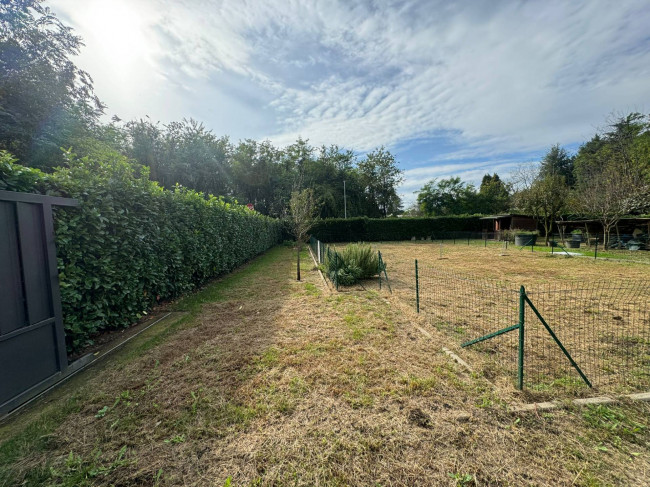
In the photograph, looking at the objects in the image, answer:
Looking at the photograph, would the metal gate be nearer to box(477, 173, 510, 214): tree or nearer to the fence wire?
the fence wire

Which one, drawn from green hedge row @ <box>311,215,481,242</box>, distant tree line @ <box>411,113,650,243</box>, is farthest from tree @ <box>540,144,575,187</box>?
green hedge row @ <box>311,215,481,242</box>

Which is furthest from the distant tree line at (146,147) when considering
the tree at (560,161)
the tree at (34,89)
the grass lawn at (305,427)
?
the tree at (560,161)

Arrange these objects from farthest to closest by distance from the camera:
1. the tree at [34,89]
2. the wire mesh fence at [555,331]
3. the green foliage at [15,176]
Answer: the tree at [34,89], the wire mesh fence at [555,331], the green foliage at [15,176]

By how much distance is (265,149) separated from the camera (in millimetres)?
30672

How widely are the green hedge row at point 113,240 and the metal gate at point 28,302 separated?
8.5 inches

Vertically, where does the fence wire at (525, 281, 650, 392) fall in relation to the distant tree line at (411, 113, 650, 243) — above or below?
below

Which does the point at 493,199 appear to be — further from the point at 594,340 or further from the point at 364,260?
the point at 594,340

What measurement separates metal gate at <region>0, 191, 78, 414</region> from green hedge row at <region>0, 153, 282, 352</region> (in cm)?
22

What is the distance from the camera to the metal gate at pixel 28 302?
7.35 ft

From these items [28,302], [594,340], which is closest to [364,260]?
[594,340]

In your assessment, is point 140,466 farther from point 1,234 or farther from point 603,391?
point 603,391

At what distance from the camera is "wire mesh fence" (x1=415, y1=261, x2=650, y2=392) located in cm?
265

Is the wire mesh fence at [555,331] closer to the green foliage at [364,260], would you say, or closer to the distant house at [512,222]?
the green foliage at [364,260]

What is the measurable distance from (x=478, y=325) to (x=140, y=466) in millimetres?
4485
